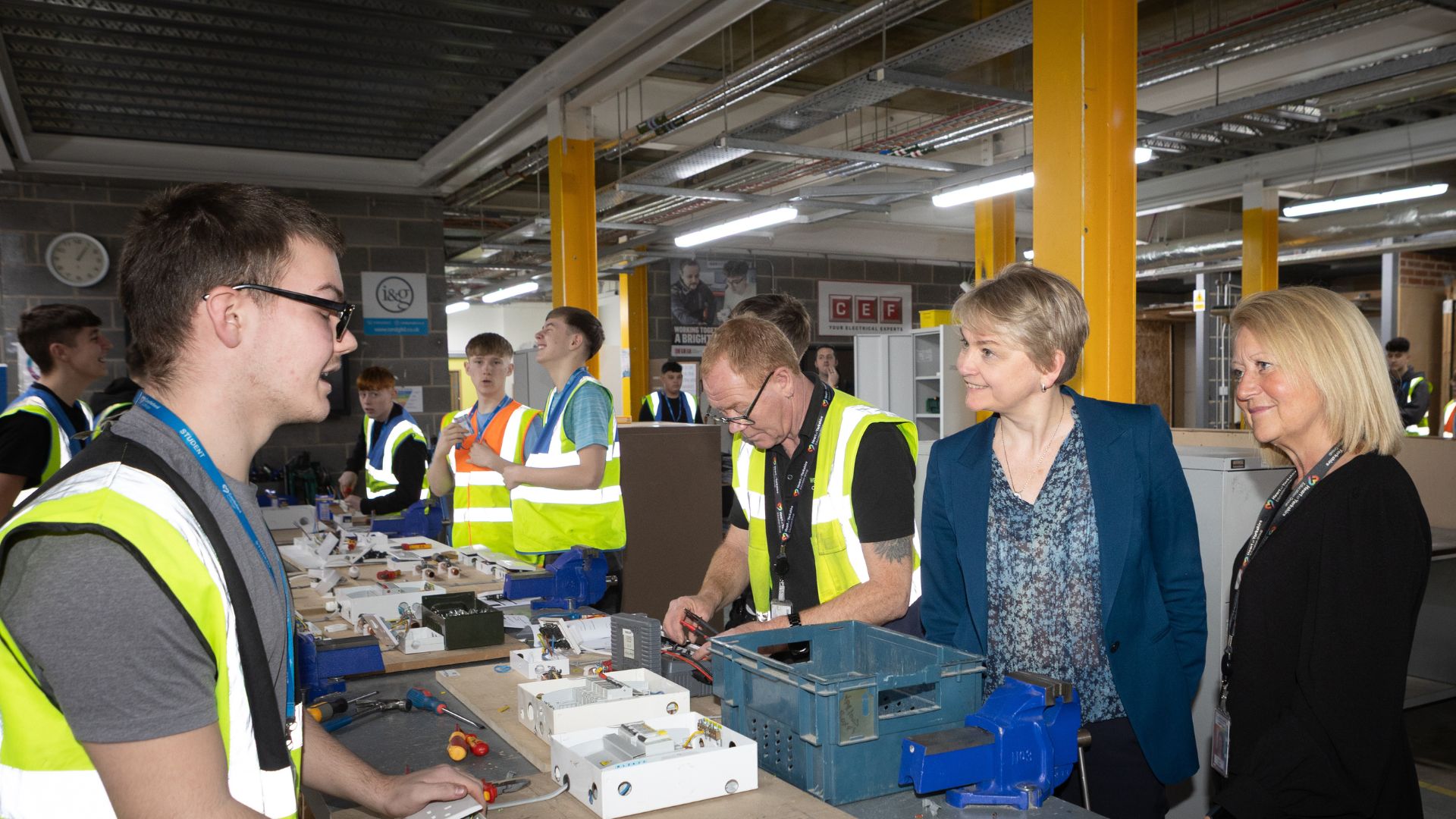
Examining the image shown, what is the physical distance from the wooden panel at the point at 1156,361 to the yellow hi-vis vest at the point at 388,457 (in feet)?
49.0

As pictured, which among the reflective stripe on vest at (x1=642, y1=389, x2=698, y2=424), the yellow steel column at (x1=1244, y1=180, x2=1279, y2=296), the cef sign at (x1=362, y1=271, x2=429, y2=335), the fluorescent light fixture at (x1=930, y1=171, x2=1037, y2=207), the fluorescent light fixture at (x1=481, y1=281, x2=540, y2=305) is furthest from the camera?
the fluorescent light fixture at (x1=481, y1=281, x2=540, y2=305)

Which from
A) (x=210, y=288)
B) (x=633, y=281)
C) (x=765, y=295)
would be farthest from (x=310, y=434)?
(x=210, y=288)

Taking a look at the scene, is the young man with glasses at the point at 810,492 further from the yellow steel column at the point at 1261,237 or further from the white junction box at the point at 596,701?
the yellow steel column at the point at 1261,237

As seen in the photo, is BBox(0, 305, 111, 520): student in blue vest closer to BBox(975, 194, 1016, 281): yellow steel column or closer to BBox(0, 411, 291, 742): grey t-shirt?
BBox(0, 411, 291, 742): grey t-shirt

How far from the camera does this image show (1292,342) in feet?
5.28

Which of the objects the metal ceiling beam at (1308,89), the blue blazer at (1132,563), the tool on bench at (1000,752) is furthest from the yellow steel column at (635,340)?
the tool on bench at (1000,752)

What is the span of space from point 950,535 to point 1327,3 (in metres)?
5.29

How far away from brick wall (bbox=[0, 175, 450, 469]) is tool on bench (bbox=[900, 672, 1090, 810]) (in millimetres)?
6787

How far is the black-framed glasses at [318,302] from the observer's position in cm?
105

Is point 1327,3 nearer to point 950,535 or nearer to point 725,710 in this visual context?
point 950,535

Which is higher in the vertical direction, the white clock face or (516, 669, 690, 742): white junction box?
the white clock face

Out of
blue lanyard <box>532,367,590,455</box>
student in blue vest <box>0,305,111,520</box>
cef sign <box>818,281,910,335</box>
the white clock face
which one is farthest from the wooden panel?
student in blue vest <box>0,305,111,520</box>

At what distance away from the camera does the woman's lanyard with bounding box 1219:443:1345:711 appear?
5.17 feet

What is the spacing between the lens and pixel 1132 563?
5.90 feet
